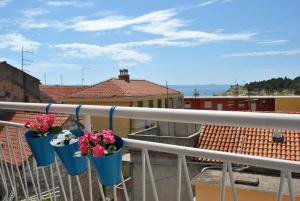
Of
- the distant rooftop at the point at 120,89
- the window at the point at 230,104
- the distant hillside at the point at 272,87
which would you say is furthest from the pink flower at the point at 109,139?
the distant hillside at the point at 272,87

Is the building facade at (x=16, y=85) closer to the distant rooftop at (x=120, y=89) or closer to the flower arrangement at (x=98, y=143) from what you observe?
the distant rooftop at (x=120, y=89)

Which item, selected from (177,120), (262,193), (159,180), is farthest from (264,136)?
(177,120)

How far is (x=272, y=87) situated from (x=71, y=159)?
51.2 metres

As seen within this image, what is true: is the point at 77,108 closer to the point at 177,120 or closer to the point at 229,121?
the point at 177,120

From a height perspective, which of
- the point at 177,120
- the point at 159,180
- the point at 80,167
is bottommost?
the point at 159,180

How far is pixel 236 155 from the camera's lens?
1.44 metres

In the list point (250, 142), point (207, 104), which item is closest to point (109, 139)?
point (250, 142)

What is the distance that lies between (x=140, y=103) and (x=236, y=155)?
26.9 meters

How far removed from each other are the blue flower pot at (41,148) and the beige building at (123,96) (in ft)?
69.7

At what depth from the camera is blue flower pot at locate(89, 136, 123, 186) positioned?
5.38ft

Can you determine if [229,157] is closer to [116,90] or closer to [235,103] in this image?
[116,90]

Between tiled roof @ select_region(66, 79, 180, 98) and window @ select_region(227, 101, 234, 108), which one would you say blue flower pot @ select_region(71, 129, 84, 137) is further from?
window @ select_region(227, 101, 234, 108)

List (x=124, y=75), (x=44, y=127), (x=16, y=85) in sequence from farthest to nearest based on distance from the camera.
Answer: (x=124, y=75)
(x=16, y=85)
(x=44, y=127)

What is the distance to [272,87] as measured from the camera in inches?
1970
